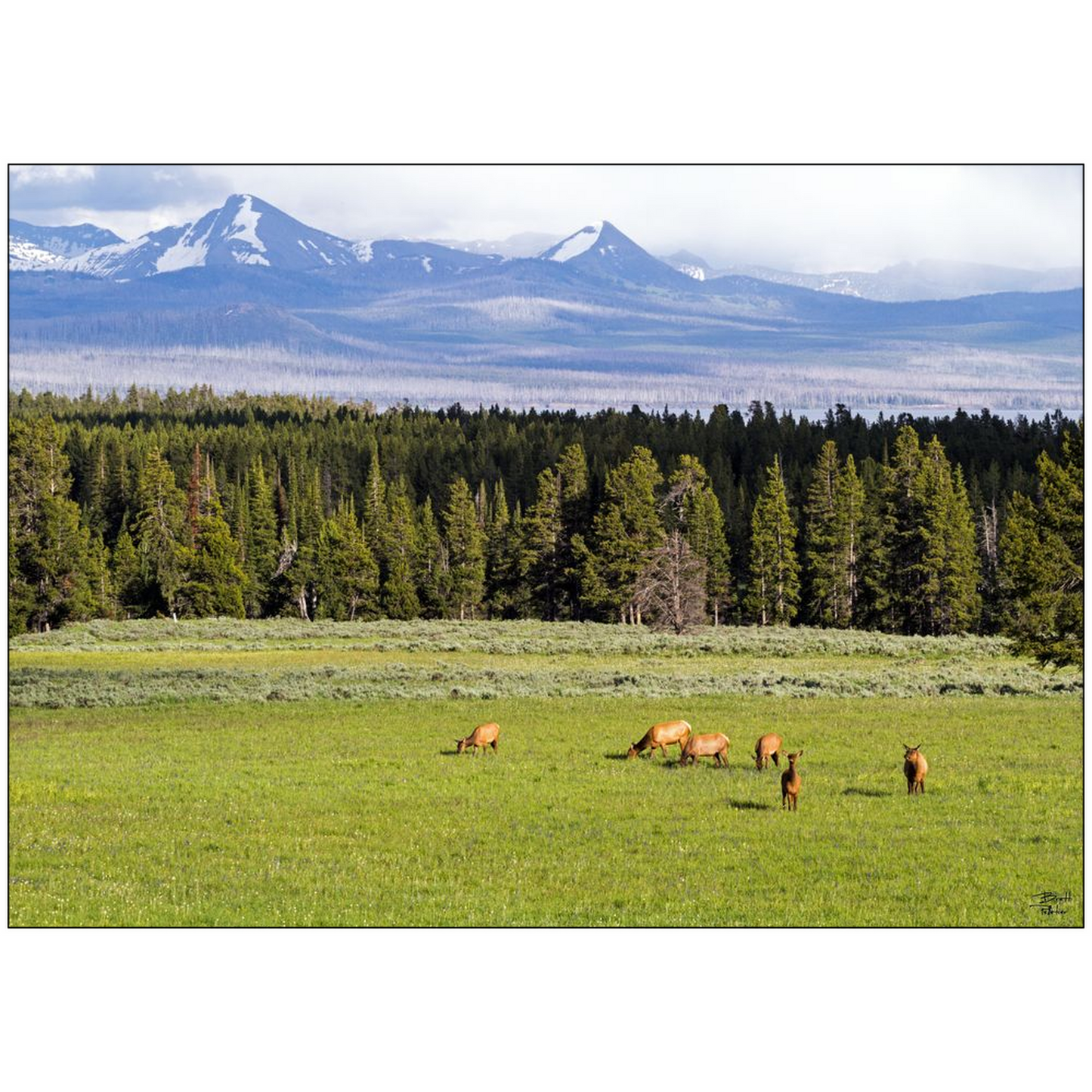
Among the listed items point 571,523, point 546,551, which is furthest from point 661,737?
point 571,523

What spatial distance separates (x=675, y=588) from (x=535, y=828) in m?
51.4

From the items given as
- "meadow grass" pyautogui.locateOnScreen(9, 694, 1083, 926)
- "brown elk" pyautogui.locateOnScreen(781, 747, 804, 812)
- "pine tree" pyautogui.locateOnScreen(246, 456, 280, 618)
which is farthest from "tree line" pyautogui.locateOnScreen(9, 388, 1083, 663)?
"brown elk" pyautogui.locateOnScreen(781, 747, 804, 812)

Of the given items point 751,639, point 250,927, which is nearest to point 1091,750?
point 250,927

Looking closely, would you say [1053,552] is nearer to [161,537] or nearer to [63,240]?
[161,537]

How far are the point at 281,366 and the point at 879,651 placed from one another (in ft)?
289

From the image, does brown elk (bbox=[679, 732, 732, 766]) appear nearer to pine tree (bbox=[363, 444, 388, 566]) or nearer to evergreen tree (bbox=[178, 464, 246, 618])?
evergreen tree (bbox=[178, 464, 246, 618])

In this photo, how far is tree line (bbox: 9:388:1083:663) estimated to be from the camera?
4300 cm

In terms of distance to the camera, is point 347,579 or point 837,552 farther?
point 347,579

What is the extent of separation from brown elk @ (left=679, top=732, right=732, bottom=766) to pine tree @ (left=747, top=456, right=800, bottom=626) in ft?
186

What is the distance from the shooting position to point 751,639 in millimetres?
61219

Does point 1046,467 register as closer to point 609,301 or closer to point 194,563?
point 194,563

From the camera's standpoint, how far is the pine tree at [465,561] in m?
96.9

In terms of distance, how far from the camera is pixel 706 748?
25.0m

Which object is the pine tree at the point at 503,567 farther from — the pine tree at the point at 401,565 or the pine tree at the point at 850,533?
the pine tree at the point at 850,533
